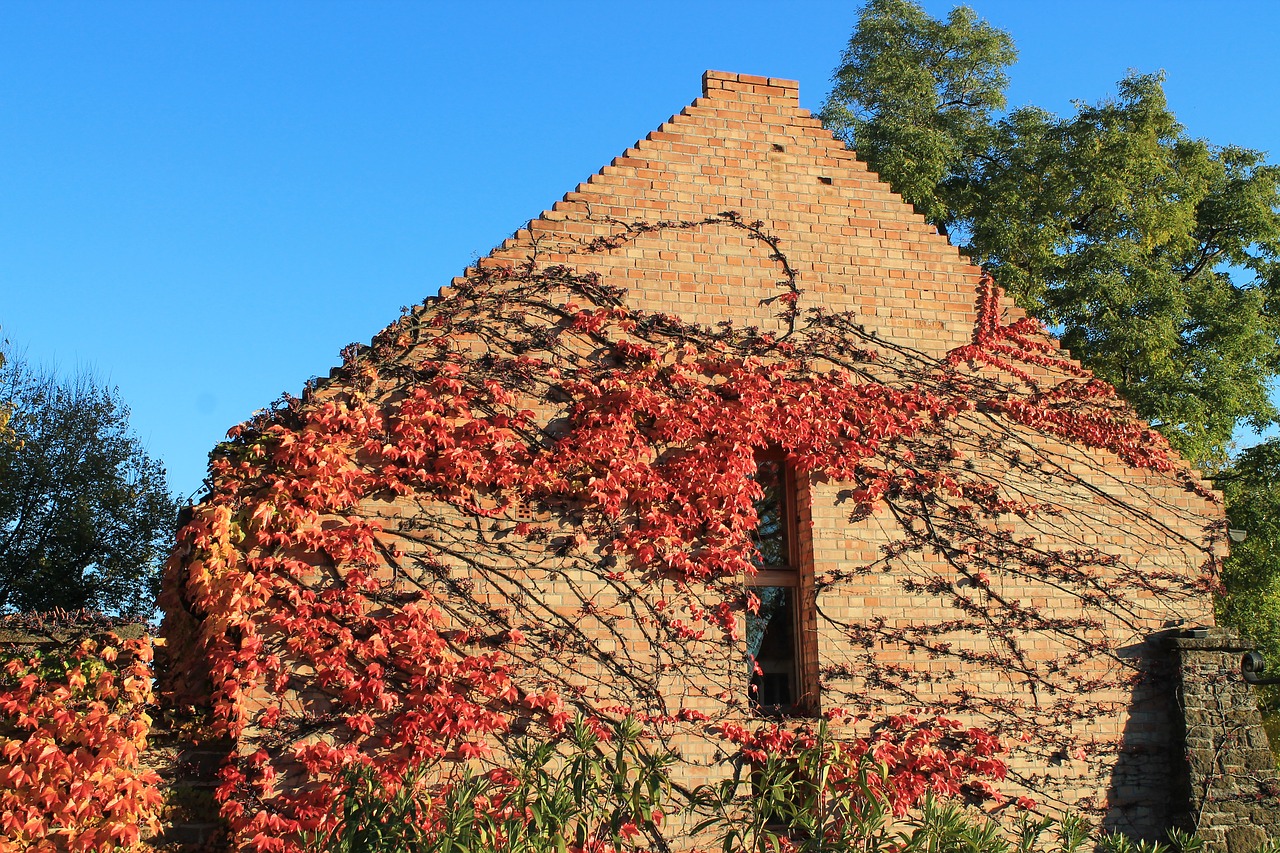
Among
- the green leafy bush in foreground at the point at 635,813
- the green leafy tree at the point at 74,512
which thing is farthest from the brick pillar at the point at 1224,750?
the green leafy tree at the point at 74,512

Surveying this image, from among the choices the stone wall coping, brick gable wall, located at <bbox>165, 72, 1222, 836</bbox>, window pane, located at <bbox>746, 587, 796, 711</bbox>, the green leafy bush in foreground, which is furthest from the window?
the stone wall coping

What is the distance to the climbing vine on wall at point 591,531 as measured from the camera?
23.4 ft

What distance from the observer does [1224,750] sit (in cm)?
821

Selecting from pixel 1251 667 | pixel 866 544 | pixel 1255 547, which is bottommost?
pixel 1251 667

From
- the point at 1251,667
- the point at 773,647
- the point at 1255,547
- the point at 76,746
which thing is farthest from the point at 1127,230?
the point at 76,746

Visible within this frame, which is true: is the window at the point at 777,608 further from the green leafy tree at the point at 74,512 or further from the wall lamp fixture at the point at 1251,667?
the green leafy tree at the point at 74,512

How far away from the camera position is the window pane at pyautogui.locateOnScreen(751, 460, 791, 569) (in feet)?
27.9

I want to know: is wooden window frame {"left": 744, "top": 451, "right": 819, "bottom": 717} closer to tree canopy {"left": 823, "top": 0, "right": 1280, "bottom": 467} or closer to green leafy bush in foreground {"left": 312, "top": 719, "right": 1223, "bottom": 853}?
green leafy bush in foreground {"left": 312, "top": 719, "right": 1223, "bottom": 853}

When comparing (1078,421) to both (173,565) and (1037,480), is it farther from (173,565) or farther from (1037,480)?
(173,565)

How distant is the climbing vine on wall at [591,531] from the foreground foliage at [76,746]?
1.57 ft

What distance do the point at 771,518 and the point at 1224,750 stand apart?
12.6 ft

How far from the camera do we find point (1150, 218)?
16.2m

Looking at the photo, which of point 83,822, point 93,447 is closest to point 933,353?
point 83,822

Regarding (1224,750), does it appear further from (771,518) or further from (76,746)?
(76,746)
